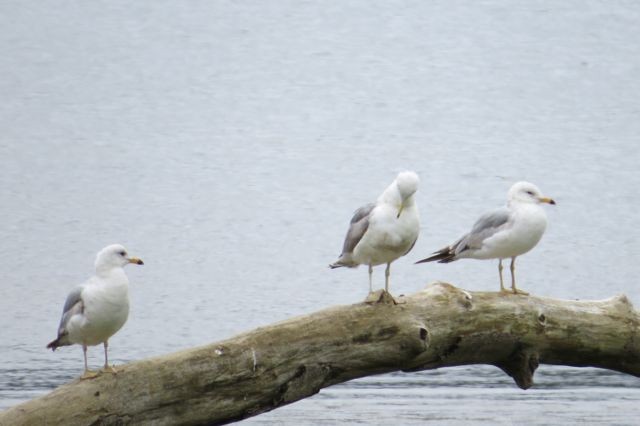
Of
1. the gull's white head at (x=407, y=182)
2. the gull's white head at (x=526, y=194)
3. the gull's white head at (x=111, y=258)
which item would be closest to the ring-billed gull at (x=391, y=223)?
the gull's white head at (x=407, y=182)

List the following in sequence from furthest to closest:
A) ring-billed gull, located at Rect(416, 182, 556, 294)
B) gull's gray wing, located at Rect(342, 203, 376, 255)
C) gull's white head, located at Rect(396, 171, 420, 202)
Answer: ring-billed gull, located at Rect(416, 182, 556, 294)
gull's gray wing, located at Rect(342, 203, 376, 255)
gull's white head, located at Rect(396, 171, 420, 202)

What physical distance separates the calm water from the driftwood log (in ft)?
4.34

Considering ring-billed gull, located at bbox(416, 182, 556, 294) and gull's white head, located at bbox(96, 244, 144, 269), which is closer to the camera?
gull's white head, located at bbox(96, 244, 144, 269)

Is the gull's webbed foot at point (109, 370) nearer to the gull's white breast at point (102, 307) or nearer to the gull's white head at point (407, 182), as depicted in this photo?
the gull's white breast at point (102, 307)

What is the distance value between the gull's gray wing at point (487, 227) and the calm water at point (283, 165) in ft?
4.12

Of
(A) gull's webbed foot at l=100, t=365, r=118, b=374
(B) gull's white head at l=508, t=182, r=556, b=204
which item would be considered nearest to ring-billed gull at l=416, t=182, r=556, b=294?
(B) gull's white head at l=508, t=182, r=556, b=204

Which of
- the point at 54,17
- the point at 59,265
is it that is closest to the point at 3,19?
the point at 54,17

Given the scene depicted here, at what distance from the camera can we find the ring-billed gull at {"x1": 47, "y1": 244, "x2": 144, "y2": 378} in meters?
4.12

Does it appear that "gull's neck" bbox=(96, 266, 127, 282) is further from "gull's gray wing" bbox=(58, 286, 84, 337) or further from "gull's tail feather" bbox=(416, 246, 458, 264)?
"gull's tail feather" bbox=(416, 246, 458, 264)

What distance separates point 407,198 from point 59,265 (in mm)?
3862

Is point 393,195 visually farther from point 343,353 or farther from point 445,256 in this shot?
point 445,256

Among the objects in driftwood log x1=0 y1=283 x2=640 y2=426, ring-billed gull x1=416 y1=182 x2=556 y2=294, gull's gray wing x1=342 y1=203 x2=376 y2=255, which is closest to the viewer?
driftwood log x1=0 y1=283 x2=640 y2=426

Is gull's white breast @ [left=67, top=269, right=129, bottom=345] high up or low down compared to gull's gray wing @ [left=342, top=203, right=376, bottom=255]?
down

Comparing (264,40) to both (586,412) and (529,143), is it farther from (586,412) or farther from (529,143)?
(586,412)
